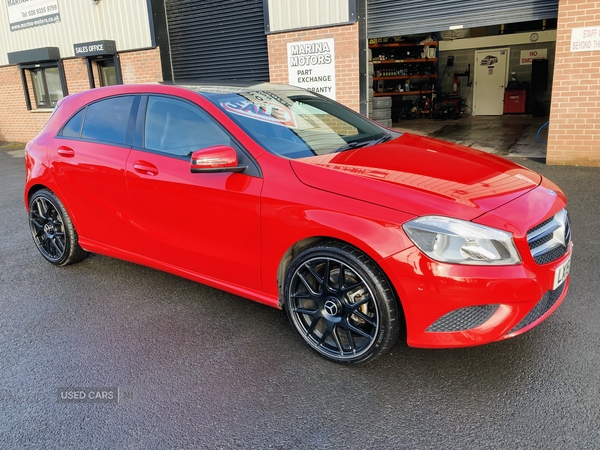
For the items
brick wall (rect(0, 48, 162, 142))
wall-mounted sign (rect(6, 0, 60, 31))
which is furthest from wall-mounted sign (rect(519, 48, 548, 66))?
wall-mounted sign (rect(6, 0, 60, 31))

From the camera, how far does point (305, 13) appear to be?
9758mm

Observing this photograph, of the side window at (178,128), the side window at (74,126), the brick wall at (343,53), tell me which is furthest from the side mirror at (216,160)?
the brick wall at (343,53)

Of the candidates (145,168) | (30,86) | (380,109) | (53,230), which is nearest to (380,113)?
A: (380,109)

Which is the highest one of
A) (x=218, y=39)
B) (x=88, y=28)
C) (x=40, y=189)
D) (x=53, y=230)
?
(x=88, y=28)

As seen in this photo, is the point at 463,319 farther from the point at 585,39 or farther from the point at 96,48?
the point at 96,48

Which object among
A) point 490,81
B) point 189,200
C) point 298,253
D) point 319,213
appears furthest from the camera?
point 490,81

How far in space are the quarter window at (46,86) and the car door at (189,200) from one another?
42.9ft

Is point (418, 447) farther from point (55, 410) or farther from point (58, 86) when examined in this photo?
point (58, 86)

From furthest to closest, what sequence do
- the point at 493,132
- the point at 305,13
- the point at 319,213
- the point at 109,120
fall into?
the point at 493,132 → the point at 305,13 → the point at 109,120 → the point at 319,213

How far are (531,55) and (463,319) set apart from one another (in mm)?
17073

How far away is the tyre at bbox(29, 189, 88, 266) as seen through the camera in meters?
4.56

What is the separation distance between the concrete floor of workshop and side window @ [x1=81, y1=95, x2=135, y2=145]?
7207 millimetres

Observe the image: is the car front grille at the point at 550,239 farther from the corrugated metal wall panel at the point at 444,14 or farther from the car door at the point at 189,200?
the corrugated metal wall panel at the point at 444,14

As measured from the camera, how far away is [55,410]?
2738 millimetres
